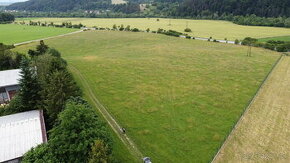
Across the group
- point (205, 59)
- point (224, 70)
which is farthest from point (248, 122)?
point (205, 59)

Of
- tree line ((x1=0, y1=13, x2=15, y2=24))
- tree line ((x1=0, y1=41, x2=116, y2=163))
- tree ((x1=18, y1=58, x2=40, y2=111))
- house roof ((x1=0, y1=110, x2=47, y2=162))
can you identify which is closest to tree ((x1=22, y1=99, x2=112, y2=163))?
tree line ((x1=0, y1=41, x2=116, y2=163))

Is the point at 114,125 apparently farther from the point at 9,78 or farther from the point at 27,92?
the point at 9,78

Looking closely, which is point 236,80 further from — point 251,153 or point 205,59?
point 251,153

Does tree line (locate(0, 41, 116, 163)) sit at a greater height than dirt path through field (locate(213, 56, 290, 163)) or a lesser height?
greater

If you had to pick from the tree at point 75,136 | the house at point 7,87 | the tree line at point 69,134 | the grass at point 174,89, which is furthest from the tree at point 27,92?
the grass at point 174,89

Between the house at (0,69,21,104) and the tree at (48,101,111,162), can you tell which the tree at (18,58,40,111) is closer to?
the house at (0,69,21,104)

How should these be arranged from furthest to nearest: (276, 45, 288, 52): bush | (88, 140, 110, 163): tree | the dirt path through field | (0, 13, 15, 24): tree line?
(0, 13, 15, 24): tree line < (276, 45, 288, 52): bush < the dirt path through field < (88, 140, 110, 163): tree

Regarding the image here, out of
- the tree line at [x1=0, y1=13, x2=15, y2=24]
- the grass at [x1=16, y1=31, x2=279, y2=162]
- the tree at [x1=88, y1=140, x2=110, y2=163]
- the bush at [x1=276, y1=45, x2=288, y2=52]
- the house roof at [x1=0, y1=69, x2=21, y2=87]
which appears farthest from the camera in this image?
the tree line at [x1=0, y1=13, x2=15, y2=24]

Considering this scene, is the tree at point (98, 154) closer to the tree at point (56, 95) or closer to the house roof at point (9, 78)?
the tree at point (56, 95)
